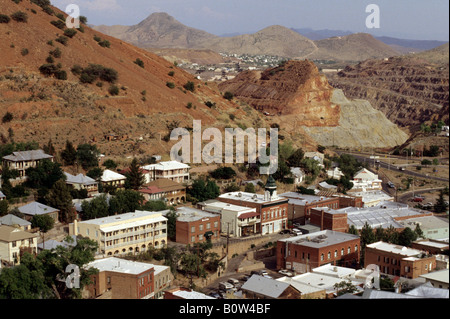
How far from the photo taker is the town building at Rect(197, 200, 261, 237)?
33.4 metres

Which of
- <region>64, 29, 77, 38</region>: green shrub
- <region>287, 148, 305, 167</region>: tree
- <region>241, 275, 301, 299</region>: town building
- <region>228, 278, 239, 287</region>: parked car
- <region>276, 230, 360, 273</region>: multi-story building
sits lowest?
<region>228, 278, 239, 287</region>: parked car

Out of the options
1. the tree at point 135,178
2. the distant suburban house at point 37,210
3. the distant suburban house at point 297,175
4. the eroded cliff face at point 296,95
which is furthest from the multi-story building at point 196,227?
the eroded cliff face at point 296,95

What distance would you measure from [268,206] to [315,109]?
52.4m

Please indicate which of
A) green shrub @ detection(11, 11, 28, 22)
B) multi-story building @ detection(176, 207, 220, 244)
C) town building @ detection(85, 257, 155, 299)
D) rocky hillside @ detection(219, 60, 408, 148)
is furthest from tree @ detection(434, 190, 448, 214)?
rocky hillside @ detection(219, 60, 408, 148)

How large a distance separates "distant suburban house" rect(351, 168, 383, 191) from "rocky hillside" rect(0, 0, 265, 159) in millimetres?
11289

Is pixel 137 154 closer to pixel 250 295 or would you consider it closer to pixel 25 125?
pixel 25 125

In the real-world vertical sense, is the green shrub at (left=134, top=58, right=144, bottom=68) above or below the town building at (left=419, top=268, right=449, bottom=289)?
above

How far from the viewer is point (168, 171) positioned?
→ 39812 millimetres

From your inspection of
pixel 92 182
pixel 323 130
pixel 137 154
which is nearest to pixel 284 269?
pixel 92 182

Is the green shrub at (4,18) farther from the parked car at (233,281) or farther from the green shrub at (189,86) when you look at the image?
the parked car at (233,281)

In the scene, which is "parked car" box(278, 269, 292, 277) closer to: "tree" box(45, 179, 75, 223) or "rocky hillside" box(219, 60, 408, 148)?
"tree" box(45, 179, 75, 223)

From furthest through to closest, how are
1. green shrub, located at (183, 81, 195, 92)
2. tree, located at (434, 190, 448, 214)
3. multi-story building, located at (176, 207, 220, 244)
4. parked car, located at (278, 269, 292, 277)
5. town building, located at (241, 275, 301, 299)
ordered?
green shrub, located at (183, 81, 195, 92), tree, located at (434, 190, 448, 214), multi-story building, located at (176, 207, 220, 244), parked car, located at (278, 269, 292, 277), town building, located at (241, 275, 301, 299)

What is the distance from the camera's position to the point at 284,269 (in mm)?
28172
